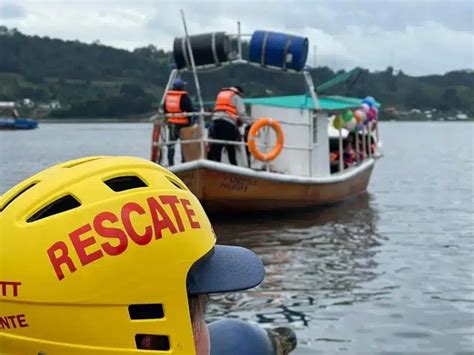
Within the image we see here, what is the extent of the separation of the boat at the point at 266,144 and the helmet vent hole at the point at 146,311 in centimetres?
1345

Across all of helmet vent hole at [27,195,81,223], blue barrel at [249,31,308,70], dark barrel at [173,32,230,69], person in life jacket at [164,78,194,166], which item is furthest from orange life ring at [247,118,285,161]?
helmet vent hole at [27,195,81,223]

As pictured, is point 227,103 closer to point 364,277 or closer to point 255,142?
point 255,142

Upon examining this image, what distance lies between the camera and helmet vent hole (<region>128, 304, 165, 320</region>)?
1840 mm

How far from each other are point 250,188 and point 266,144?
0.90 m

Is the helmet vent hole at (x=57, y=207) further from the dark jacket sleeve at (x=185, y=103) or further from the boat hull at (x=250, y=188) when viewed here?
the dark jacket sleeve at (x=185, y=103)

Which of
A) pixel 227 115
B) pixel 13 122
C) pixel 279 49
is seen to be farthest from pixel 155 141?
pixel 13 122

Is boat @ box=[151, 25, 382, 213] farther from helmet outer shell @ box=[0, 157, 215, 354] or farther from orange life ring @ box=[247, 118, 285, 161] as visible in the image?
helmet outer shell @ box=[0, 157, 215, 354]

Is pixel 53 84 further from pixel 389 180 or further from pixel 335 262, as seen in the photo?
pixel 335 262

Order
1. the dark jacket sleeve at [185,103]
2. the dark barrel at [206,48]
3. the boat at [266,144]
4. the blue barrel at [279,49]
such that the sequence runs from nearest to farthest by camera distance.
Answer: the boat at [266,144], the dark jacket sleeve at [185,103], the blue barrel at [279,49], the dark barrel at [206,48]

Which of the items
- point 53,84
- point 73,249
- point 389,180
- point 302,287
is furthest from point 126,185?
point 53,84

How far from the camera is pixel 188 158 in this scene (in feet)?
52.9

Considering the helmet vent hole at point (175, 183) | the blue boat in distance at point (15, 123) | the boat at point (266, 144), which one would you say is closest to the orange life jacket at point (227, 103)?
the boat at point (266, 144)

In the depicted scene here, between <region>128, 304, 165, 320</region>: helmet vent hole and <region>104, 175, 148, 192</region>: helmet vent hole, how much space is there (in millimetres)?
251

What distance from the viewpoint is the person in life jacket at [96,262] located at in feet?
5.81
